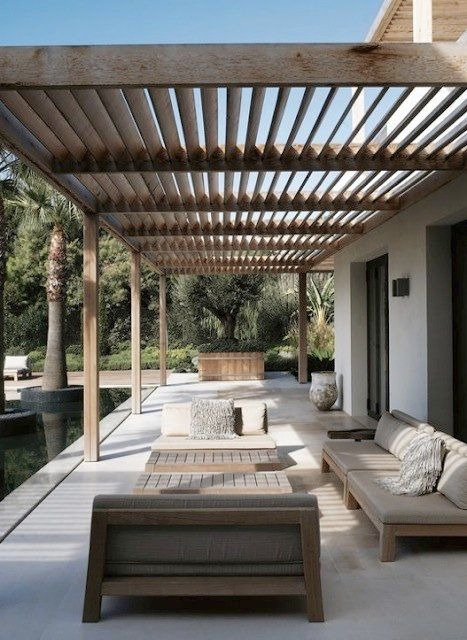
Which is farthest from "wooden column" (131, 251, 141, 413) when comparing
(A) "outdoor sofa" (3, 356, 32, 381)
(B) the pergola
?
(A) "outdoor sofa" (3, 356, 32, 381)

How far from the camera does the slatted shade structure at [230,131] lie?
3.46 m

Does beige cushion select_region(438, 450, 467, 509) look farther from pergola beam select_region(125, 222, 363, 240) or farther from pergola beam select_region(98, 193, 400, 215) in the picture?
pergola beam select_region(125, 222, 363, 240)

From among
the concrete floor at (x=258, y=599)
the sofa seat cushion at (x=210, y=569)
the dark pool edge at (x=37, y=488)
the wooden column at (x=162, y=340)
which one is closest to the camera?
the concrete floor at (x=258, y=599)

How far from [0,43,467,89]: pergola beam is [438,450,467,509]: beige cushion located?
8.46 feet

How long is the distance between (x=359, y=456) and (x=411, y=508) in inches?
64.8

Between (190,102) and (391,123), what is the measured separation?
536 cm

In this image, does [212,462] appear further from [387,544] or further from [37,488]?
[387,544]

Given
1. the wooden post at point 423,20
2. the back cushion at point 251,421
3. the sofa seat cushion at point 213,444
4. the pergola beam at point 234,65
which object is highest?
the wooden post at point 423,20

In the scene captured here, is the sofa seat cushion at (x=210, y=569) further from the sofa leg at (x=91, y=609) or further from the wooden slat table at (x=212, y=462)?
the wooden slat table at (x=212, y=462)

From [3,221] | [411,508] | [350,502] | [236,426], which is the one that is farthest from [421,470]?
[3,221]

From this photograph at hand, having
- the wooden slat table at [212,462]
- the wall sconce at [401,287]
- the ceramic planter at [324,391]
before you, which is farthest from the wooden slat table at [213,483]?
the ceramic planter at [324,391]

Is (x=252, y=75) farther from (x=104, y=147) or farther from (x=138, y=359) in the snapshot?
(x=138, y=359)

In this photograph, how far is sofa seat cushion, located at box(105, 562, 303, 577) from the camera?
3.58 metres

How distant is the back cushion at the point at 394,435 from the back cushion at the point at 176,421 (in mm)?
2177
